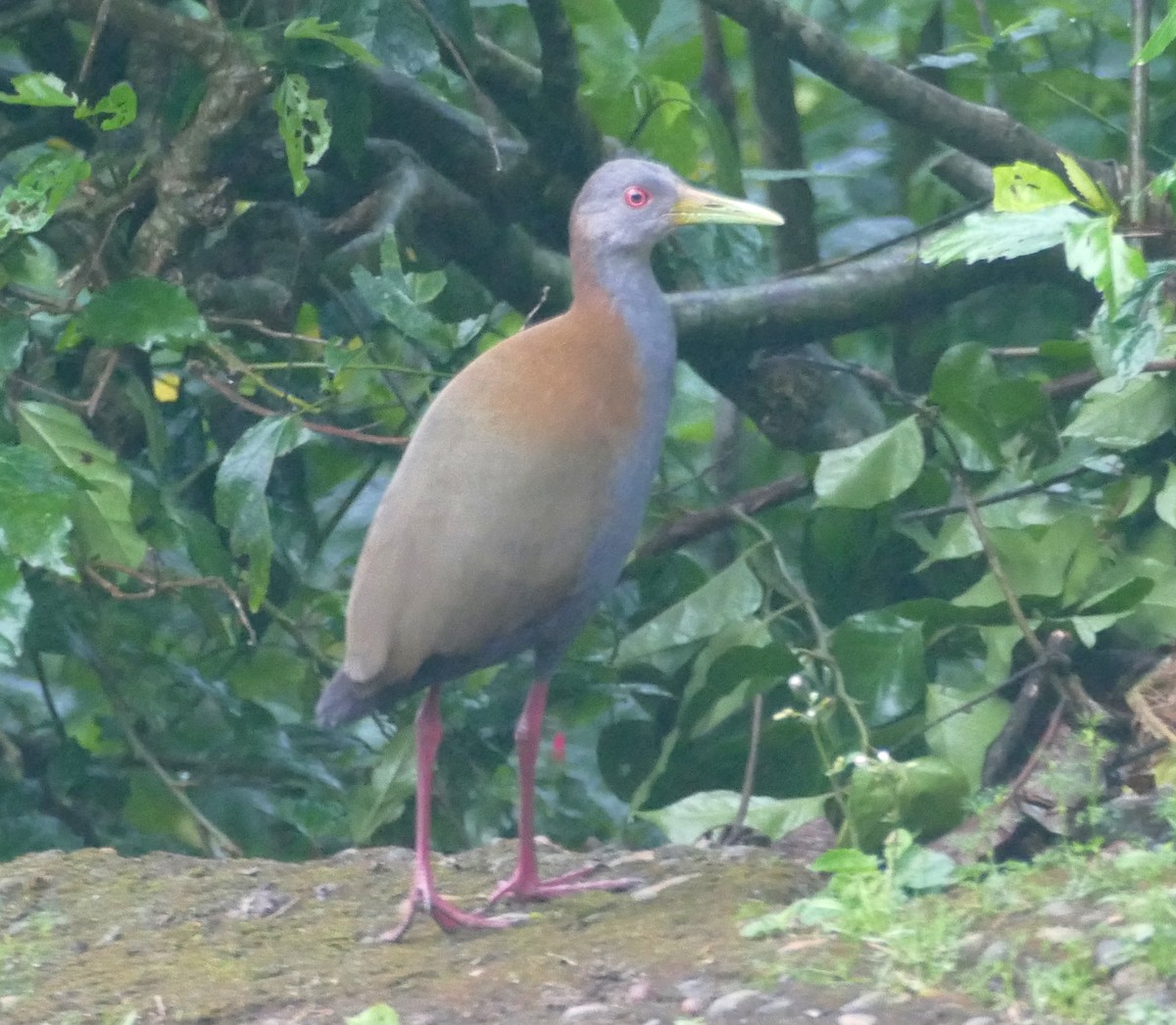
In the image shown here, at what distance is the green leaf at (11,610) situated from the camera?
3.49m

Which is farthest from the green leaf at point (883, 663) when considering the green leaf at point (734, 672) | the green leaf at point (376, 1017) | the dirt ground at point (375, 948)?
the green leaf at point (376, 1017)

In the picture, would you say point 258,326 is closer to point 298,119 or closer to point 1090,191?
point 298,119

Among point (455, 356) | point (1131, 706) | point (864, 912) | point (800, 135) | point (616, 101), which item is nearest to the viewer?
point (864, 912)

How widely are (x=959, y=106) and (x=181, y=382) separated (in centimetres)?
228

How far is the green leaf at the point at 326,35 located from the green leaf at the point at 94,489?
104 cm

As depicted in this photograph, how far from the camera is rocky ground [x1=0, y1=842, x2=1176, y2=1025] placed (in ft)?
9.56

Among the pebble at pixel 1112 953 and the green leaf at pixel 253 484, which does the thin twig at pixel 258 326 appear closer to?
the green leaf at pixel 253 484

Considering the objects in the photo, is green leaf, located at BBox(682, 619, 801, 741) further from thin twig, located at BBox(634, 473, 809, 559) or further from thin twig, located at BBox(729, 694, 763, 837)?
thin twig, located at BBox(634, 473, 809, 559)

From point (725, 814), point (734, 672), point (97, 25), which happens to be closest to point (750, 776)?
point (725, 814)

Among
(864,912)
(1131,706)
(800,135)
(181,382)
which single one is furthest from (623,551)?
(800,135)

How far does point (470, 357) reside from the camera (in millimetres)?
5035

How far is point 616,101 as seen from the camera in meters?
5.32

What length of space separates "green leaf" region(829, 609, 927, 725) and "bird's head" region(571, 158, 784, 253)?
1040mm

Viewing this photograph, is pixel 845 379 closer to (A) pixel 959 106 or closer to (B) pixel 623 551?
(A) pixel 959 106
